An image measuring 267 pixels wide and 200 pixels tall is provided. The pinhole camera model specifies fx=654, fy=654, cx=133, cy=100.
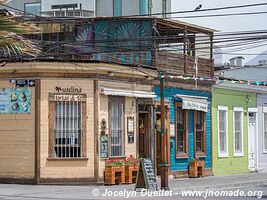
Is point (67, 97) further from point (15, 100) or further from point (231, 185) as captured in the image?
point (231, 185)

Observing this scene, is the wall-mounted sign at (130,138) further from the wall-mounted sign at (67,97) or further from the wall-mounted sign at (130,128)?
the wall-mounted sign at (67,97)

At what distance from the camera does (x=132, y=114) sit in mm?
25797

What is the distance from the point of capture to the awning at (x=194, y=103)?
1118 inches

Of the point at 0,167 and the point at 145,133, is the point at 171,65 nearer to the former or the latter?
the point at 145,133

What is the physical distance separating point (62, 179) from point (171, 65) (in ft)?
25.2

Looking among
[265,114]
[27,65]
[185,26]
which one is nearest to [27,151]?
[27,65]

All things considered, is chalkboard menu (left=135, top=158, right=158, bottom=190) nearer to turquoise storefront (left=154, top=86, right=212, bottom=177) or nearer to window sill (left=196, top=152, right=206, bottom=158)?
turquoise storefront (left=154, top=86, right=212, bottom=177)

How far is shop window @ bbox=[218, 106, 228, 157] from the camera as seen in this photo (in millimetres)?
31750

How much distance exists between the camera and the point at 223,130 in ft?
105

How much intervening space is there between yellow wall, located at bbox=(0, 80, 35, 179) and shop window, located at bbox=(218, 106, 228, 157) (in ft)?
36.9

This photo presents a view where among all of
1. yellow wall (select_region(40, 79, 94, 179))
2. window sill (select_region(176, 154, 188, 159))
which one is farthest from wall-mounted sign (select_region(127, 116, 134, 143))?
window sill (select_region(176, 154, 188, 159))

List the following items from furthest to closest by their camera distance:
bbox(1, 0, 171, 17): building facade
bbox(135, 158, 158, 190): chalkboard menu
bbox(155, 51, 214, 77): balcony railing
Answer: bbox(1, 0, 171, 17): building facade
bbox(155, 51, 214, 77): balcony railing
bbox(135, 158, 158, 190): chalkboard menu

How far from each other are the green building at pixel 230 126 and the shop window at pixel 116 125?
23.1 feet

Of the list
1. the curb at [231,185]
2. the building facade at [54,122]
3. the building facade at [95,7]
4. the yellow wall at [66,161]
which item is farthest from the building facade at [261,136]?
the yellow wall at [66,161]
